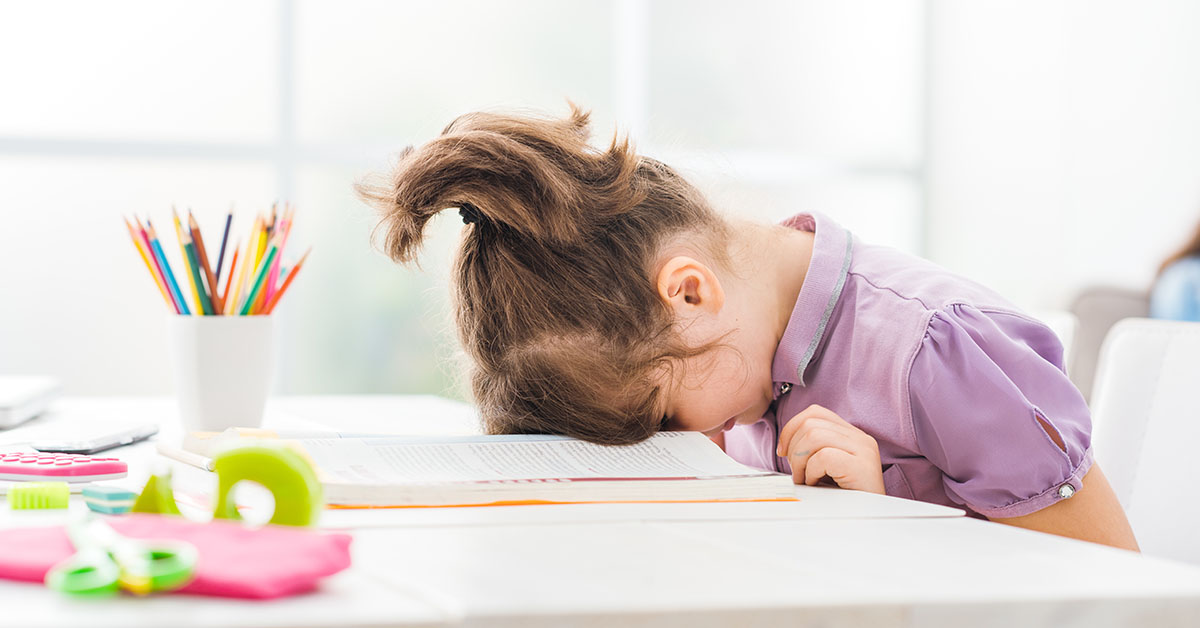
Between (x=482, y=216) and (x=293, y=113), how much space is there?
84.6 inches

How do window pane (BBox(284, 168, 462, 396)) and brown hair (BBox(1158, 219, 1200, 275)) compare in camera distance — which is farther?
window pane (BBox(284, 168, 462, 396))

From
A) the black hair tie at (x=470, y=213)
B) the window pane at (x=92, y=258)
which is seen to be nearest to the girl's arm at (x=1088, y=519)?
the black hair tie at (x=470, y=213)

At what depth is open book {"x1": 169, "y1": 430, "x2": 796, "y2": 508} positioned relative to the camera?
56 centimetres

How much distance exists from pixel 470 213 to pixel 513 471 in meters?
0.24

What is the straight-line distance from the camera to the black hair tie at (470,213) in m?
0.77

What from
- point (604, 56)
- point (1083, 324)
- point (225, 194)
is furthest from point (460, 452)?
point (604, 56)

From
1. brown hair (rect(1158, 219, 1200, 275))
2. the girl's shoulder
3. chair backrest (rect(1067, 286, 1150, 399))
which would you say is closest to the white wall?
brown hair (rect(1158, 219, 1200, 275))

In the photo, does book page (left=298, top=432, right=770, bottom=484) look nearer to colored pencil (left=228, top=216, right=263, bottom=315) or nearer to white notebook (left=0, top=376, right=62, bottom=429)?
colored pencil (left=228, top=216, right=263, bottom=315)

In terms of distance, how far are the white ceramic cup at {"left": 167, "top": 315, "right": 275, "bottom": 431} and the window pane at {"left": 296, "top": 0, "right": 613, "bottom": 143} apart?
1904 millimetres

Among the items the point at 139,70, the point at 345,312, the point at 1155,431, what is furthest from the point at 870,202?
the point at 1155,431

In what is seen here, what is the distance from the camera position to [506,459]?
0.66 meters

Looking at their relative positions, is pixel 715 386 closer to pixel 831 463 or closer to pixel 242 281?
pixel 831 463

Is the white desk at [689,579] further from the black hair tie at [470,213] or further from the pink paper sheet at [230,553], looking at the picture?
the black hair tie at [470,213]

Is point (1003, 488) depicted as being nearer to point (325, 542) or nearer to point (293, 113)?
point (325, 542)
